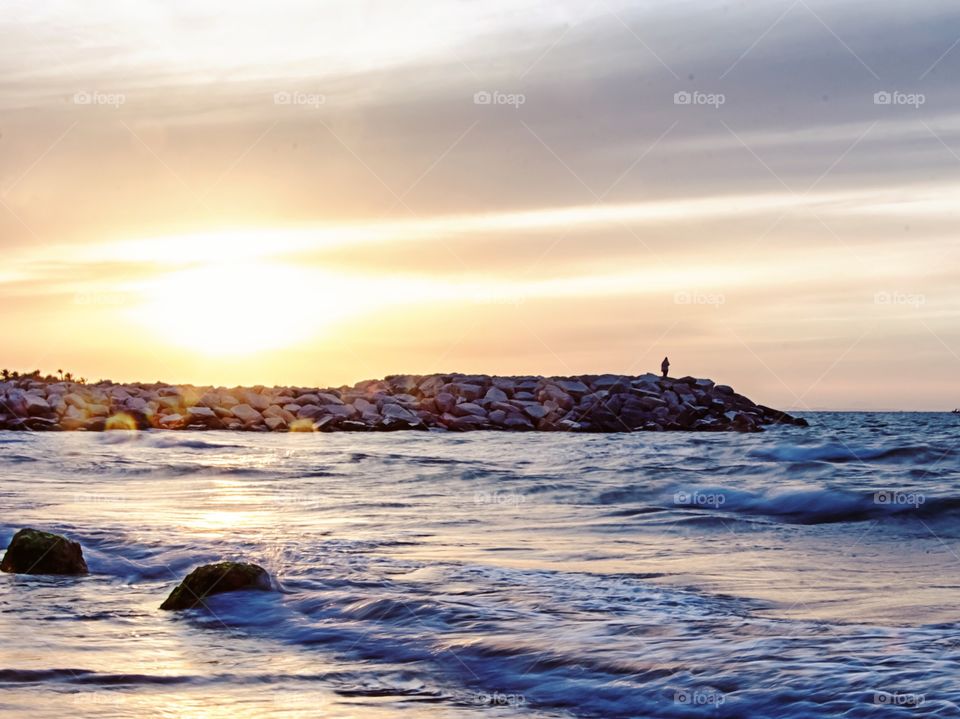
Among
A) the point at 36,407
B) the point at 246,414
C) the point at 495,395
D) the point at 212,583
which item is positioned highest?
the point at 495,395

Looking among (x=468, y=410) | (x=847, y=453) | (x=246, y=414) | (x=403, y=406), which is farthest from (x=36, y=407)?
(x=847, y=453)

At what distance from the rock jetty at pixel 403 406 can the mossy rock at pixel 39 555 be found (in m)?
26.4

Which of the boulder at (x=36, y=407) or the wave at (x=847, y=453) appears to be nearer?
the wave at (x=847, y=453)

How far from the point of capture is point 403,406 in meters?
40.4

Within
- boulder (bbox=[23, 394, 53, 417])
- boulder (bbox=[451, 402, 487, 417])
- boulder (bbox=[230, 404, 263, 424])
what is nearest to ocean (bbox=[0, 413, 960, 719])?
boulder (bbox=[23, 394, 53, 417])

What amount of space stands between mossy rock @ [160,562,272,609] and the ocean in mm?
108

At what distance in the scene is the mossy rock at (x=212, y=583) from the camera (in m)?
8.68

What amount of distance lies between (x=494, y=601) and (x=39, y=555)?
4.27m

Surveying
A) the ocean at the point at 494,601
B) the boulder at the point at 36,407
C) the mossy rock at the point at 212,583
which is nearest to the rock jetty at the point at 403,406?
the boulder at the point at 36,407

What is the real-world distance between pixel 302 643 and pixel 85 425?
3026 centimetres

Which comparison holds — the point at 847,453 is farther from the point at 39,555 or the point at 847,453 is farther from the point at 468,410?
the point at 39,555

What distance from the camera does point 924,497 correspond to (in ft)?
56.1

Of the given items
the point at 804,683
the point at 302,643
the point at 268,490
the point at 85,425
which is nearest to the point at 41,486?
the point at 268,490

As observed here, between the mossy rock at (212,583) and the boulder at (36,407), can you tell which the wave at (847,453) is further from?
the boulder at (36,407)
